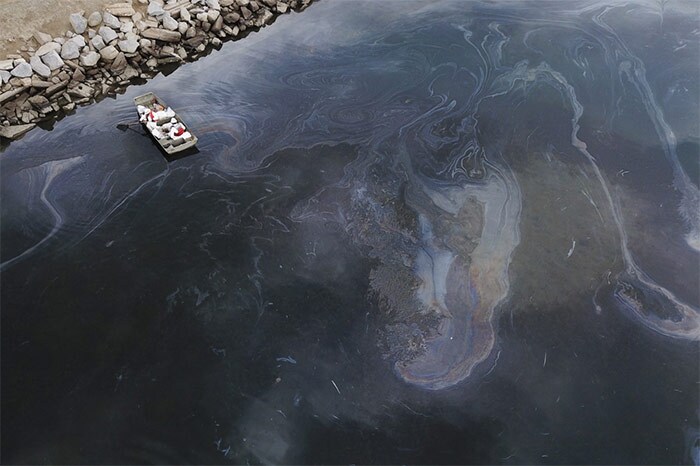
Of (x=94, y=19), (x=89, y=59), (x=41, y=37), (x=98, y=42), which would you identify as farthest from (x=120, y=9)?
(x=41, y=37)

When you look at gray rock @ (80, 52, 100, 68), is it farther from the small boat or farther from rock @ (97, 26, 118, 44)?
the small boat

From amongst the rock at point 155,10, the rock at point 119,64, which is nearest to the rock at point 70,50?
the rock at point 119,64

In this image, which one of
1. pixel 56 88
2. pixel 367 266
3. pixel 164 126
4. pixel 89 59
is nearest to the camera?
pixel 367 266

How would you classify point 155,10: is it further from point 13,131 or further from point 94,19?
point 13,131

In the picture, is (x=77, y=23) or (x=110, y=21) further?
(x=110, y=21)

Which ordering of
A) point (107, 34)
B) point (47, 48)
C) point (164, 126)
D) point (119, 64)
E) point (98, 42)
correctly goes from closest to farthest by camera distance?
point (164, 126) → point (47, 48) → point (98, 42) → point (107, 34) → point (119, 64)

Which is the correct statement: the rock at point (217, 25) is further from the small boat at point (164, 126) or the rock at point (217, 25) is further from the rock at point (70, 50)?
the small boat at point (164, 126)

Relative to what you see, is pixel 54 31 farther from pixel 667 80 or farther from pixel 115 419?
pixel 667 80

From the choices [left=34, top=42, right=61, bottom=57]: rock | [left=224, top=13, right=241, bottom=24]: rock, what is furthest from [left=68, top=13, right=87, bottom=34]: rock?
[left=224, top=13, right=241, bottom=24]: rock
